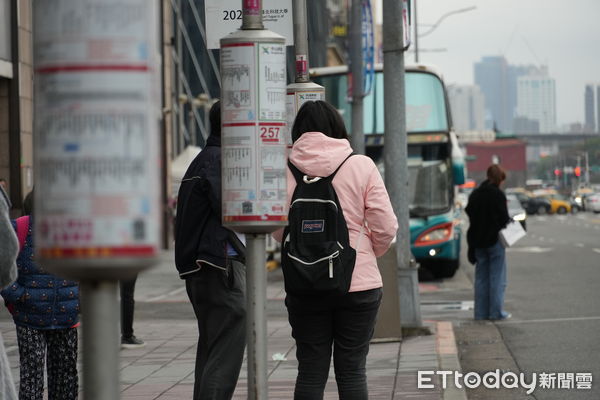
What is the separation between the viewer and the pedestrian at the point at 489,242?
13578mm

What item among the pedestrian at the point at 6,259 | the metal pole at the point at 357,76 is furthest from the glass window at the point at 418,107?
the pedestrian at the point at 6,259

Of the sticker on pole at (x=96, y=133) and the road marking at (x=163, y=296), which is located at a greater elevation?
the sticker on pole at (x=96, y=133)

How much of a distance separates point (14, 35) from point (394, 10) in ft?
35.7

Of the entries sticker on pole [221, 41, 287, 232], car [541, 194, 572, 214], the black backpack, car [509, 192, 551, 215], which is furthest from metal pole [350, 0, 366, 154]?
car [541, 194, 572, 214]

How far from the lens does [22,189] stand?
2145cm

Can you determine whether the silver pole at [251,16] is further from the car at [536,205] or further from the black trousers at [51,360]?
the car at [536,205]

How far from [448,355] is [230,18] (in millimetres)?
3646

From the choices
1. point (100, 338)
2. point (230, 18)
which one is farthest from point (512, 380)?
point (100, 338)

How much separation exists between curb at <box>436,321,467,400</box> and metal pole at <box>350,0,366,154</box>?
420cm

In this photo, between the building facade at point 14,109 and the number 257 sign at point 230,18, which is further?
the building facade at point 14,109

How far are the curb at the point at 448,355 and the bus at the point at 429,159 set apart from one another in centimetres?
850

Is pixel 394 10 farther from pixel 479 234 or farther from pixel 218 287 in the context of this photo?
pixel 218 287

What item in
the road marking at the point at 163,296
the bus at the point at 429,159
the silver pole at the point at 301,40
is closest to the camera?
the silver pole at the point at 301,40

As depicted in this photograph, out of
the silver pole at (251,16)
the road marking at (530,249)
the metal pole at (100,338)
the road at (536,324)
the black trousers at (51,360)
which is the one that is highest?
the silver pole at (251,16)
